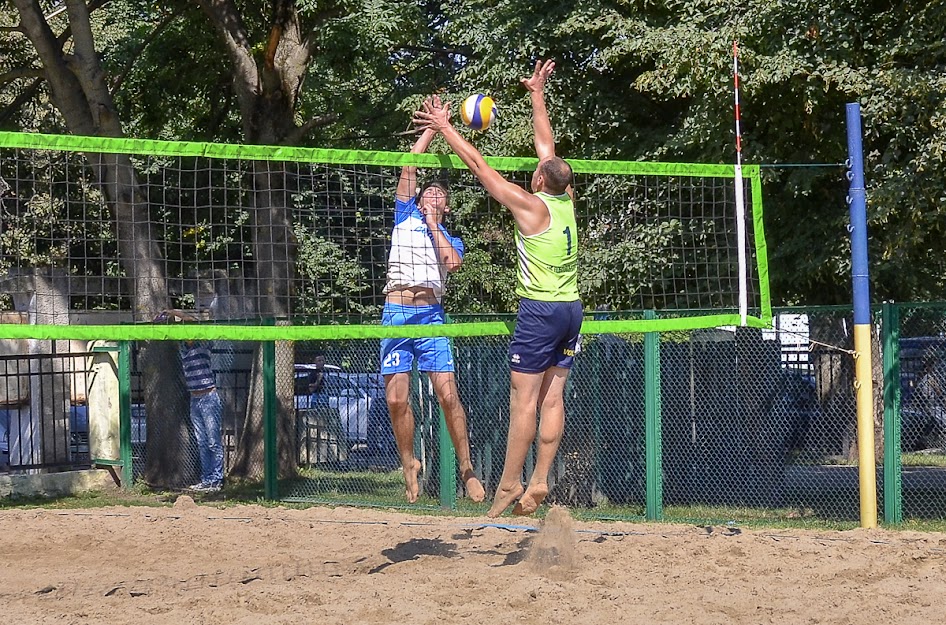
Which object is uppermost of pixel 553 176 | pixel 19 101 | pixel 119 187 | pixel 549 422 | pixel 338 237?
pixel 19 101

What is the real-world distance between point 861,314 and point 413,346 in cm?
395

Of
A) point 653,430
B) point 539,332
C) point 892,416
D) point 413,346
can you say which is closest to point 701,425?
point 653,430

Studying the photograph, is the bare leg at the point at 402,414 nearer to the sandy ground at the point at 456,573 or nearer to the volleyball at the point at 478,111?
the sandy ground at the point at 456,573

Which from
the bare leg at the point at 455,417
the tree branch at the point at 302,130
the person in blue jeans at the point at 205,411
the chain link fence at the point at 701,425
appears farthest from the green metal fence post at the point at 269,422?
the bare leg at the point at 455,417

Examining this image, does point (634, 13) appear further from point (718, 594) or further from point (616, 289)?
point (718, 594)

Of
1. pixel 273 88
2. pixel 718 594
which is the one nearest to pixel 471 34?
pixel 273 88

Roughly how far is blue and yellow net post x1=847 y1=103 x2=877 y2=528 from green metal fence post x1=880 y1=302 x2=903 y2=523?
0.64 meters

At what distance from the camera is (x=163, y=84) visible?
592 inches

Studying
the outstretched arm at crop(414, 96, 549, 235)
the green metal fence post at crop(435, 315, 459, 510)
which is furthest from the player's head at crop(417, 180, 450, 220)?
the green metal fence post at crop(435, 315, 459, 510)

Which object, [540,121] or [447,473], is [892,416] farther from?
[540,121]

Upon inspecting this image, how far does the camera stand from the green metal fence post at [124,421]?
13.3m

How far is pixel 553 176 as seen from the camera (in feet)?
22.1

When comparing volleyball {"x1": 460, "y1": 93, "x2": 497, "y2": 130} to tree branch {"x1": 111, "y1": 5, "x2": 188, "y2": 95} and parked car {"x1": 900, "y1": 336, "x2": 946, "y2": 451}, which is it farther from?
tree branch {"x1": 111, "y1": 5, "x2": 188, "y2": 95}

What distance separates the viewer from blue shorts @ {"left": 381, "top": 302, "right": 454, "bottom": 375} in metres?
7.36
